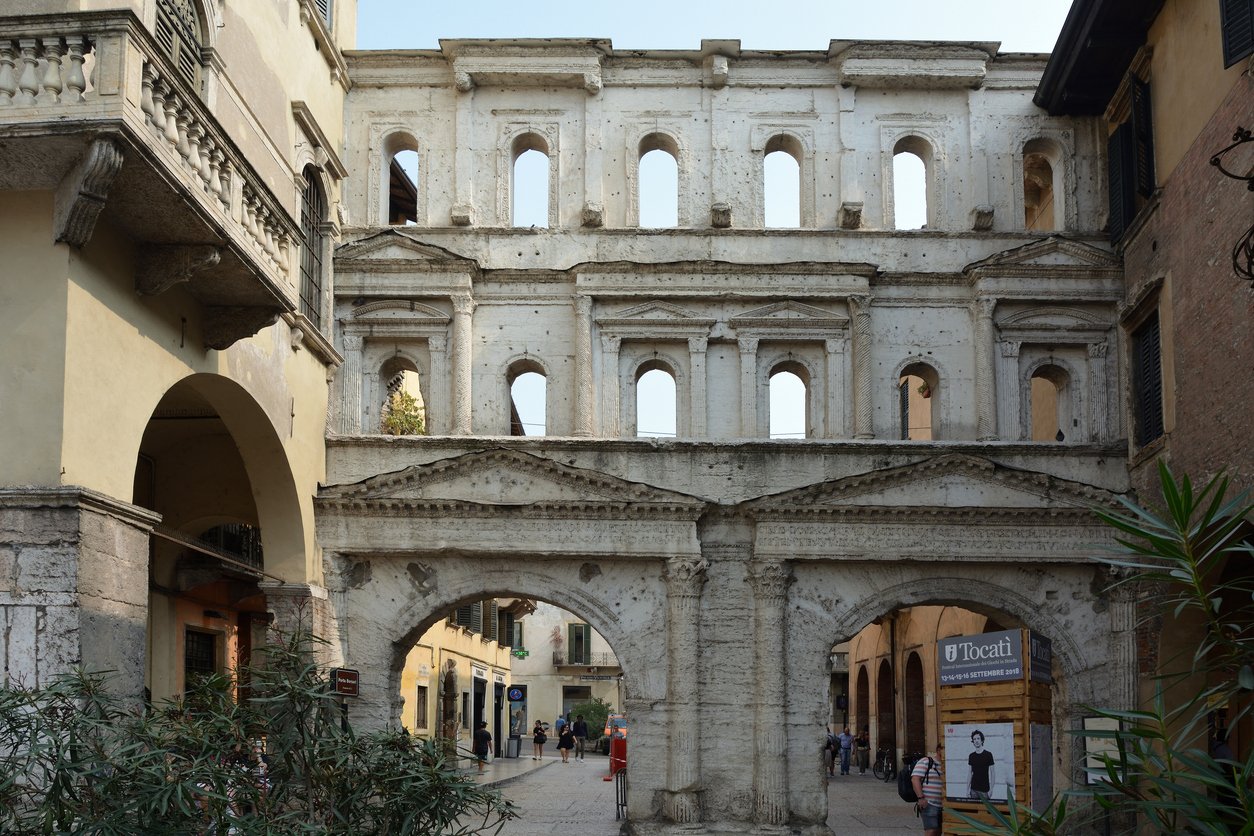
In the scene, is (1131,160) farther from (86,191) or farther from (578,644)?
(578,644)

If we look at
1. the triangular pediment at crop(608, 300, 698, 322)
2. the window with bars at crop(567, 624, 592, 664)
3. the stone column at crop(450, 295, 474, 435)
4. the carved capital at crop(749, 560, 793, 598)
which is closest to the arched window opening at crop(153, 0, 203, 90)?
the stone column at crop(450, 295, 474, 435)

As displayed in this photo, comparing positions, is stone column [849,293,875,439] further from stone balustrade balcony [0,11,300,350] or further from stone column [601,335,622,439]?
stone balustrade balcony [0,11,300,350]

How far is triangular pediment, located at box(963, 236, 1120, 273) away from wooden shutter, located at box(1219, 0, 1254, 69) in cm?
486

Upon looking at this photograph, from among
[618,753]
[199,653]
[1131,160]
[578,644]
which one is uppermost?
[1131,160]

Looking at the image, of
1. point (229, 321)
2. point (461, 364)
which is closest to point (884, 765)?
point (461, 364)

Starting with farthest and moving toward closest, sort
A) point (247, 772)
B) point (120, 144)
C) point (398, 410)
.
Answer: point (398, 410), point (120, 144), point (247, 772)

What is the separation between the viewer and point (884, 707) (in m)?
35.7

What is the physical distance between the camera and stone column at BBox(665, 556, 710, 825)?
19.2 m

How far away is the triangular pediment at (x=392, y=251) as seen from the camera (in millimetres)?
20672

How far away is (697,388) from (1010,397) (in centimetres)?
462

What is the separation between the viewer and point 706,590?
19.8m

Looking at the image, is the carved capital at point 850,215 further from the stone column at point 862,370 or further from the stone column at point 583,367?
the stone column at point 583,367

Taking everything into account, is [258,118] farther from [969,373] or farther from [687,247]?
[969,373]

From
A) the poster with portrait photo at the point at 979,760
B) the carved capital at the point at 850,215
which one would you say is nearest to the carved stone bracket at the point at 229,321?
the poster with portrait photo at the point at 979,760
